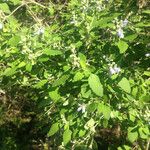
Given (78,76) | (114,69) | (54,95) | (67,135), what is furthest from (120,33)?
(67,135)

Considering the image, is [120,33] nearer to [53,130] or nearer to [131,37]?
[131,37]

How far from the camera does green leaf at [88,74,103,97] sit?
209cm

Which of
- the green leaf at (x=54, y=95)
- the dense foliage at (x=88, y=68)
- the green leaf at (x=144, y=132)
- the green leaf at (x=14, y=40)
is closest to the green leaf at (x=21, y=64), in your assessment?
the dense foliage at (x=88, y=68)

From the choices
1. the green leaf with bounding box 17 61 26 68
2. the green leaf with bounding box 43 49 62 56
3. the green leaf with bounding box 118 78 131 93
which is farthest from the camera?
the green leaf with bounding box 17 61 26 68

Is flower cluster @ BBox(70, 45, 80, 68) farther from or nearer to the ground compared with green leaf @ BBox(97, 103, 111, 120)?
farther from the ground

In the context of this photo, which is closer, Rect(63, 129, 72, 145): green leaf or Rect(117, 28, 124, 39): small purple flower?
Rect(117, 28, 124, 39): small purple flower

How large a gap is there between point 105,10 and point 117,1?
1108mm

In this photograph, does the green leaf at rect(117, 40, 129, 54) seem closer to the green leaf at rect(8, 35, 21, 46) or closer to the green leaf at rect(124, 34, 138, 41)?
the green leaf at rect(124, 34, 138, 41)

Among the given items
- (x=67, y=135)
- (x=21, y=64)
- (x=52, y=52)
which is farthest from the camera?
(x=67, y=135)

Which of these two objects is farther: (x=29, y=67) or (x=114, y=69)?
(x=29, y=67)

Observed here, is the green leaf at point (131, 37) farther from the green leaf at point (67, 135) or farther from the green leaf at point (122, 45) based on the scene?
the green leaf at point (67, 135)

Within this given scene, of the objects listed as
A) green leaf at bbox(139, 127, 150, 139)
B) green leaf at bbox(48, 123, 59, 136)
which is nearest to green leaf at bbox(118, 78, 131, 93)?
green leaf at bbox(139, 127, 150, 139)

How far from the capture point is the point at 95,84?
2.12 meters

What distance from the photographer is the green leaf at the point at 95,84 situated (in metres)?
2.09
